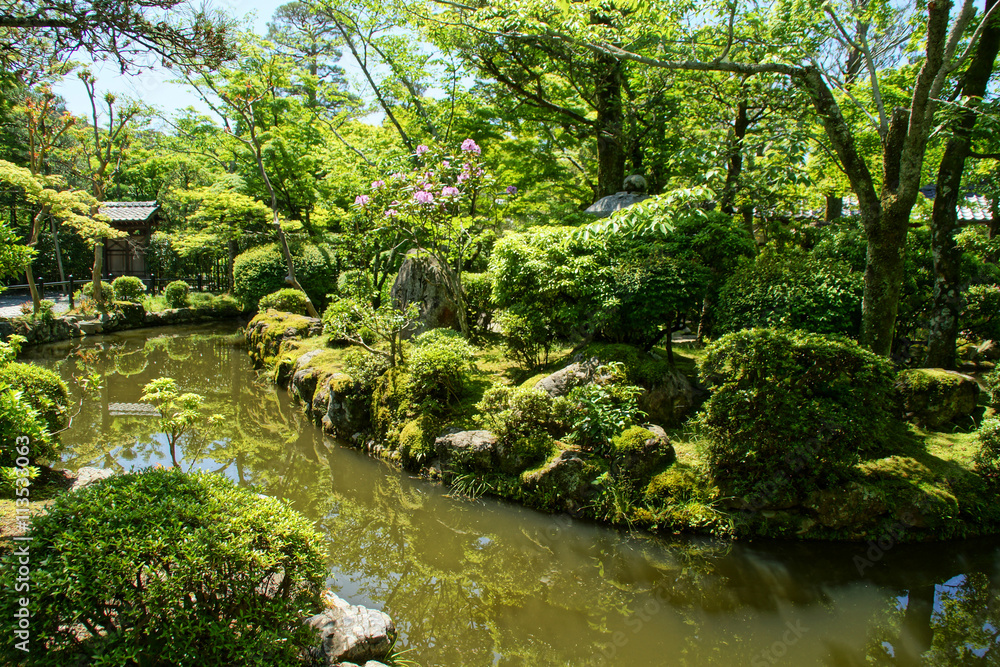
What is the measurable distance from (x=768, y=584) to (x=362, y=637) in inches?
136

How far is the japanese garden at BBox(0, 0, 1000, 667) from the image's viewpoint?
10.8 ft

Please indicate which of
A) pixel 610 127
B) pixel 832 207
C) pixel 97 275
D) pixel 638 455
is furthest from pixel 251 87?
pixel 832 207

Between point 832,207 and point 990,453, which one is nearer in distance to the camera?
point 990,453

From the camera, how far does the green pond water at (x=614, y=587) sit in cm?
381

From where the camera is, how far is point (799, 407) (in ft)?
16.5

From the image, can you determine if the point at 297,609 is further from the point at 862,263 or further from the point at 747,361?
the point at 862,263

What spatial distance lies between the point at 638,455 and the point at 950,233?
597 centimetres

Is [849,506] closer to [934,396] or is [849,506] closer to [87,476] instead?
[934,396]

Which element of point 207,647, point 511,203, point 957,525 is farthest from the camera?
point 511,203

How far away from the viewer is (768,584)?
4.46 meters

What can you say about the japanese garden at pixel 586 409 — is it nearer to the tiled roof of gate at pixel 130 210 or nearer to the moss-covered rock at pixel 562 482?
the moss-covered rock at pixel 562 482

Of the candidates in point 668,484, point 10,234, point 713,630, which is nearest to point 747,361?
point 668,484

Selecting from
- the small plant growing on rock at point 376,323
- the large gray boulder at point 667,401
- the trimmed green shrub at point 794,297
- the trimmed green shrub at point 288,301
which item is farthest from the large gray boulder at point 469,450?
the trimmed green shrub at point 288,301

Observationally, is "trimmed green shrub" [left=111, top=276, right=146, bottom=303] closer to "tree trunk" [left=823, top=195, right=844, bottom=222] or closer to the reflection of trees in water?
the reflection of trees in water
